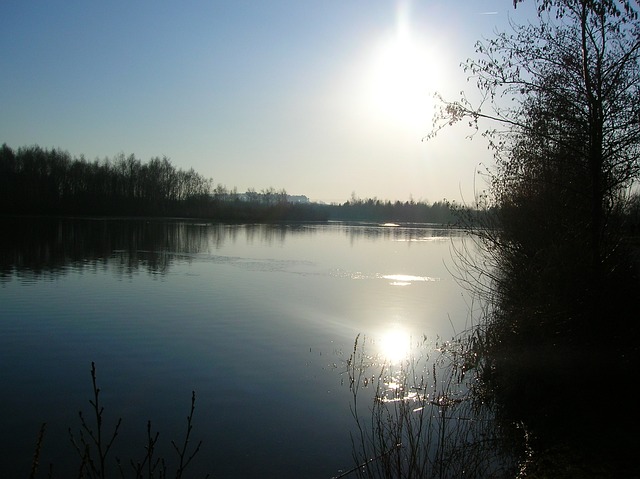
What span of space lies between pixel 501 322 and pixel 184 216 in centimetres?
10234

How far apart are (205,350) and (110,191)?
10040cm

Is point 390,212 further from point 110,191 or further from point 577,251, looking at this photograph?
point 577,251

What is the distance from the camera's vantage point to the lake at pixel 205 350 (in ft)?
25.8

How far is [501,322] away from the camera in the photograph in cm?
1172

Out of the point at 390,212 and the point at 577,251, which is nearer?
the point at 577,251

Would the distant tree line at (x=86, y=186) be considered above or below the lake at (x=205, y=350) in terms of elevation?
above

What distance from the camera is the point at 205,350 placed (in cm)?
1270

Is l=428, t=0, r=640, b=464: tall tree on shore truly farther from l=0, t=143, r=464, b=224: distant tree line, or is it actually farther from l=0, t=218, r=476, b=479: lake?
l=0, t=143, r=464, b=224: distant tree line

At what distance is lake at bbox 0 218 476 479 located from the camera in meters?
7.88

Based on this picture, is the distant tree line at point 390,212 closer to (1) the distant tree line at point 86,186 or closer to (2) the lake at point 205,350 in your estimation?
(1) the distant tree line at point 86,186

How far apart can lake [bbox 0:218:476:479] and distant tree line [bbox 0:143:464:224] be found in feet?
223

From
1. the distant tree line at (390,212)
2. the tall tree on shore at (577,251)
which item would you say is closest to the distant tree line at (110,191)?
the distant tree line at (390,212)

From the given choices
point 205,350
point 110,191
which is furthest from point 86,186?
point 205,350

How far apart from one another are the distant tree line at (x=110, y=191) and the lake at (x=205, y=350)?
2680 inches
